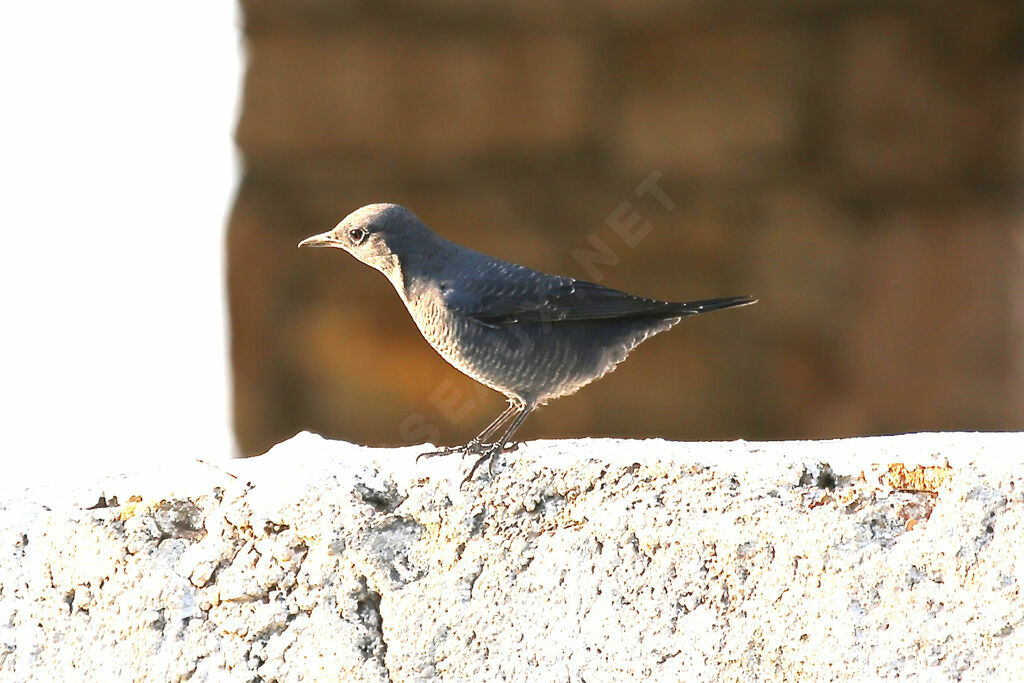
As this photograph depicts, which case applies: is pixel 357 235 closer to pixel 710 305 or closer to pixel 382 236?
pixel 382 236

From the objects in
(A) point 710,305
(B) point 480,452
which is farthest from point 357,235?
(B) point 480,452

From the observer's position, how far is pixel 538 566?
1.70 m

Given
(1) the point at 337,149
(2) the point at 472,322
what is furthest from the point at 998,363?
(2) the point at 472,322

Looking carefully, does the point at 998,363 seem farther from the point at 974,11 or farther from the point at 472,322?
the point at 472,322

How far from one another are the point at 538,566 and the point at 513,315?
0.91m

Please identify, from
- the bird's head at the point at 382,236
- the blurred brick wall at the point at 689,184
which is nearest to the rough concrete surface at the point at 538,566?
the bird's head at the point at 382,236

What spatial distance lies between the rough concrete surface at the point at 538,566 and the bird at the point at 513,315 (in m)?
0.64

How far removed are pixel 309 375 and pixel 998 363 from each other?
89.5 inches

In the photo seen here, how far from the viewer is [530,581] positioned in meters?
1.70

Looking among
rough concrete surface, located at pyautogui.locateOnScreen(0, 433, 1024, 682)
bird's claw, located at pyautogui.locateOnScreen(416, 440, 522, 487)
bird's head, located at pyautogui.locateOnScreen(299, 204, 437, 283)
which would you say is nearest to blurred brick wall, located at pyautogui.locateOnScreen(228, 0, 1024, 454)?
bird's head, located at pyautogui.locateOnScreen(299, 204, 437, 283)

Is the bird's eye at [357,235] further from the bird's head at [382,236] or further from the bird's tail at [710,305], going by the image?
the bird's tail at [710,305]

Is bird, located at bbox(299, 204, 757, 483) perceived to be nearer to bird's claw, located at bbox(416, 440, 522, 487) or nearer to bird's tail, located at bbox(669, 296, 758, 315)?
bird's tail, located at bbox(669, 296, 758, 315)

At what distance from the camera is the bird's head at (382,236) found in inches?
104

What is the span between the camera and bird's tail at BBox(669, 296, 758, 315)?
95.7 inches
